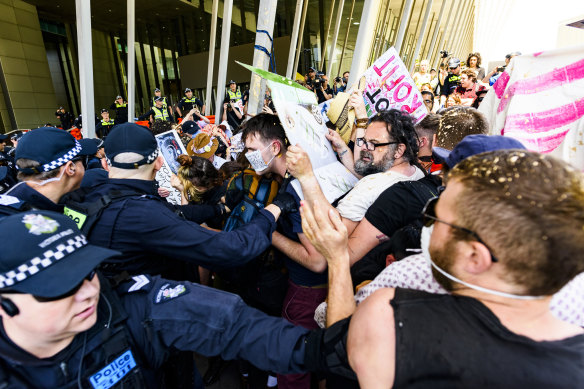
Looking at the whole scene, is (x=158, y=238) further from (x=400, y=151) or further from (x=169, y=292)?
(x=400, y=151)

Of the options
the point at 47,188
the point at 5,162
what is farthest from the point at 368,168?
the point at 5,162

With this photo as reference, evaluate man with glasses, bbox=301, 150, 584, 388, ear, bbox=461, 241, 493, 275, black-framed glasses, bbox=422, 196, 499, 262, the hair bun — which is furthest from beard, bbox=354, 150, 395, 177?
the hair bun

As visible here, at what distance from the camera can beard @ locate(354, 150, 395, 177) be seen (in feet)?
6.66

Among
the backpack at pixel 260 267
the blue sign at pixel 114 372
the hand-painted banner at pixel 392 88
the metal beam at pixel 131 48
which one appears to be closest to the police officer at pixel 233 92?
the metal beam at pixel 131 48

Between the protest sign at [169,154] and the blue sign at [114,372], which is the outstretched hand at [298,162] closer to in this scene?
the blue sign at [114,372]

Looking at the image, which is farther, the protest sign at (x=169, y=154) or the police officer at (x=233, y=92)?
the police officer at (x=233, y=92)

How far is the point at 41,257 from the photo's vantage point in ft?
2.94

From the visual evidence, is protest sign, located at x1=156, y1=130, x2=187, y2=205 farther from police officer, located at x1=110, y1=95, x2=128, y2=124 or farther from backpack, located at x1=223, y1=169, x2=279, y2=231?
police officer, located at x1=110, y1=95, x2=128, y2=124

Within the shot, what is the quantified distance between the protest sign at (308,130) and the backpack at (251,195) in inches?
13.2

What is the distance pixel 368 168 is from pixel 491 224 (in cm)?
146

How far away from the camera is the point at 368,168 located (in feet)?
7.02

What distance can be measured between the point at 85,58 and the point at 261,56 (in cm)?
393

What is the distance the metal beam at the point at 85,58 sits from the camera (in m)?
6.18

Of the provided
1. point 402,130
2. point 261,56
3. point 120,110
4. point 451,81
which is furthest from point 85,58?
point 451,81
